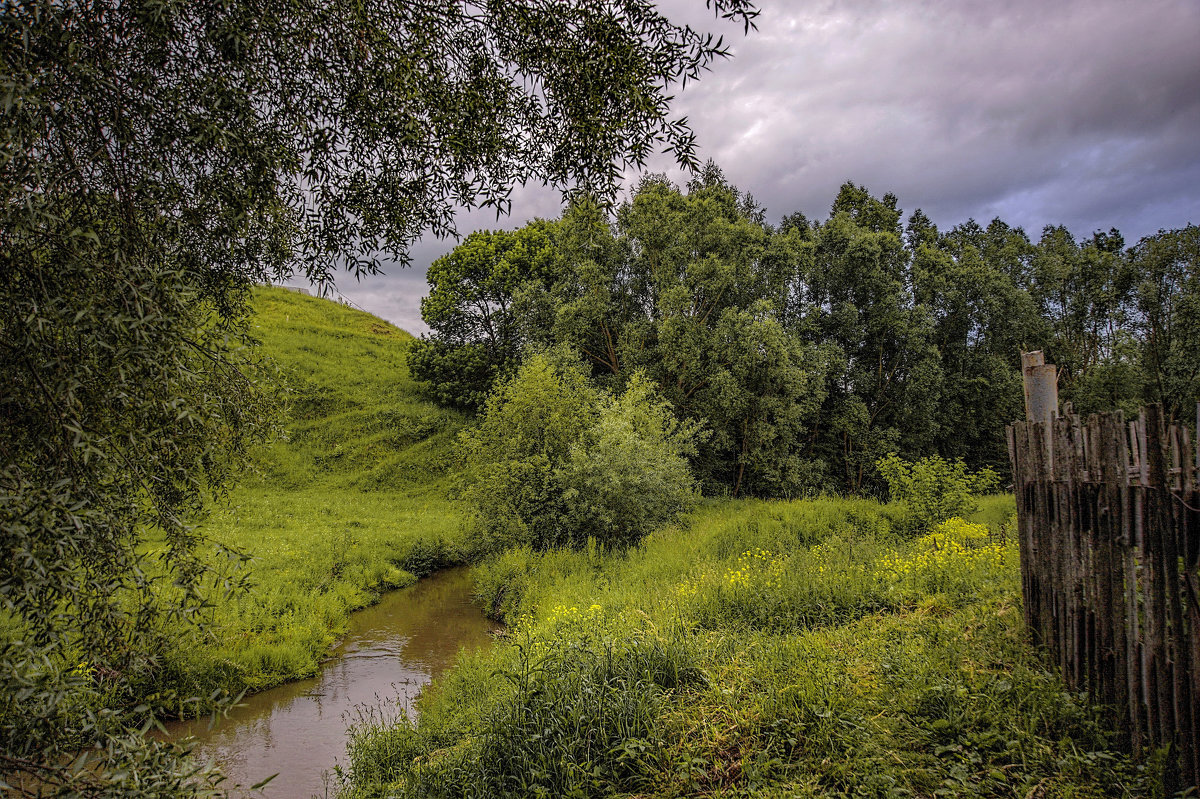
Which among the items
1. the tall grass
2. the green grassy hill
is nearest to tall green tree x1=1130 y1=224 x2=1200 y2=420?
the tall grass

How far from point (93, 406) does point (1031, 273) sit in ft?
140

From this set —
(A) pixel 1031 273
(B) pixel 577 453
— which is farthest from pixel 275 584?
(A) pixel 1031 273

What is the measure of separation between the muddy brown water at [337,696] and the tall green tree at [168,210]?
3.48 meters

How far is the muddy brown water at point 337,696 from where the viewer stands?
8.05 meters

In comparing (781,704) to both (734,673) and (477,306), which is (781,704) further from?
(477,306)

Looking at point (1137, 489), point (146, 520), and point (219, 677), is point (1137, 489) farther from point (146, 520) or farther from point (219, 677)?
point (219, 677)

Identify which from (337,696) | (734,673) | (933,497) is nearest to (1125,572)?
(734,673)

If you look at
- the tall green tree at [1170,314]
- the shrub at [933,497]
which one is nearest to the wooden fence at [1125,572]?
the shrub at [933,497]

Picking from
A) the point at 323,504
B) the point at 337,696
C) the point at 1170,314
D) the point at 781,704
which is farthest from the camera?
the point at 1170,314

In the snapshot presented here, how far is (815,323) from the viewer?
2897 cm

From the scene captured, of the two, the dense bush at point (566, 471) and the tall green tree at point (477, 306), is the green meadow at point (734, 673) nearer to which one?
the dense bush at point (566, 471)

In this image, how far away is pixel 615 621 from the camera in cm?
820

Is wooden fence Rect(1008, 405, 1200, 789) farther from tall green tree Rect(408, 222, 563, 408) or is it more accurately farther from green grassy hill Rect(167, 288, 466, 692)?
tall green tree Rect(408, 222, 563, 408)

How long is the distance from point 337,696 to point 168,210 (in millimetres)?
9246
